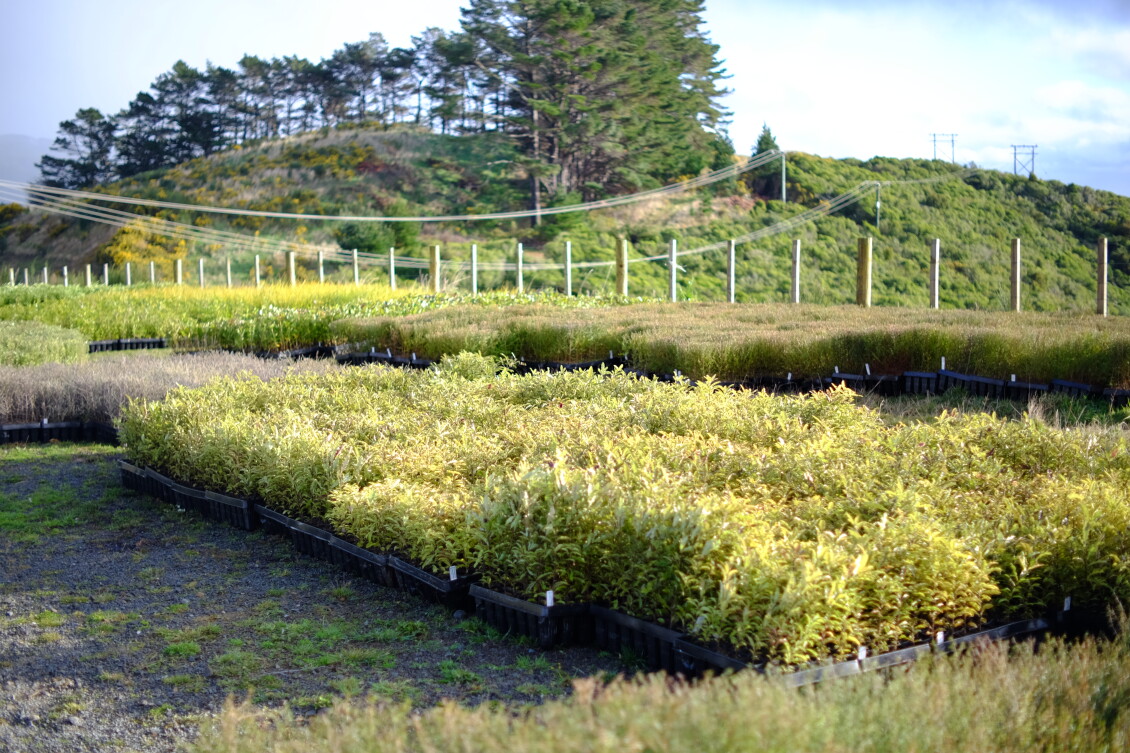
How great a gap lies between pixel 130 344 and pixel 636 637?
1326cm

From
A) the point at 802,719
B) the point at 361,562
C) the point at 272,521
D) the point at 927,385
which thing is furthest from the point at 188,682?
the point at 927,385

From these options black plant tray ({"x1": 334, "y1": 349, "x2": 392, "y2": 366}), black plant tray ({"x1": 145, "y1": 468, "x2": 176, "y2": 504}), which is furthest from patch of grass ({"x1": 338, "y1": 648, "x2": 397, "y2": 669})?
black plant tray ({"x1": 334, "y1": 349, "x2": 392, "y2": 366})

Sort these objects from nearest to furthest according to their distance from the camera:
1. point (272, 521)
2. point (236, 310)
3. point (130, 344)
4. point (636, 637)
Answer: point (636, 637) → point (272, 521) → point (130, 344) → point (236, 310)

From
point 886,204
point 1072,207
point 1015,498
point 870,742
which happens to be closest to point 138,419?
point 1015,498

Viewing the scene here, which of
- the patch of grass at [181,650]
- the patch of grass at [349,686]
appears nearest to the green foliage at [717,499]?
the patch of grass at [349,686]

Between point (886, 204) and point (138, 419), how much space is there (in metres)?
44.1

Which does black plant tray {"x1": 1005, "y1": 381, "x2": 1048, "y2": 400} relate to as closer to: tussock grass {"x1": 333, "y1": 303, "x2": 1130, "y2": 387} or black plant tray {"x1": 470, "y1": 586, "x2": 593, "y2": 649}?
tussock grass {"x1": 333, "y1": 303, "x2": 1130, "y2": 387}

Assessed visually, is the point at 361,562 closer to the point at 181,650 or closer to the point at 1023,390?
the point at 181,650

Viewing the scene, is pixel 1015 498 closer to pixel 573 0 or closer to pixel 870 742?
pixel 870 742

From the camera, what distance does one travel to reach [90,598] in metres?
4.59

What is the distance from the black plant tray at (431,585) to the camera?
4203 mm

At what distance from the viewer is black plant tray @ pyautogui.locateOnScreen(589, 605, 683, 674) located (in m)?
3.48

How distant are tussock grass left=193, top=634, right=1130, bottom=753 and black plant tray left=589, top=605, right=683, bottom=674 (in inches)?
23.6

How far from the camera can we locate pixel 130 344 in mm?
14930
